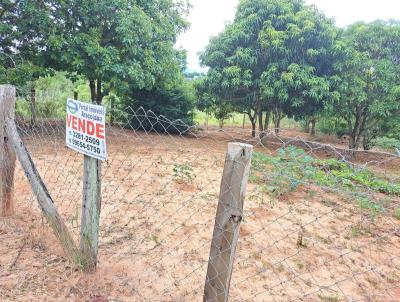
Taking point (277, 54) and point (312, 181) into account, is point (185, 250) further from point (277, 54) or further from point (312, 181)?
point (277, 54)

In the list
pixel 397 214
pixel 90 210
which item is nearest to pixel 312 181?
pixel 397 214

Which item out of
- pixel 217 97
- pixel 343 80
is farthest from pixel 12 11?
pixel 343 80

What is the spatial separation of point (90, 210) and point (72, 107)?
0.68 meters

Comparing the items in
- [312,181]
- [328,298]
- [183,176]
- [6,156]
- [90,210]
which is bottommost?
[328,298]

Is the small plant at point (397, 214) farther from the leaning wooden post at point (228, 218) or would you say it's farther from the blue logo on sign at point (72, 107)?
the blue logo on sign at point (72, 107)

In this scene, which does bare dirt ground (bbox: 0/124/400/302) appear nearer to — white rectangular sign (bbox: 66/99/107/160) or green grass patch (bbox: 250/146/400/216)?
green grass patch (bbox: 250/146/400/216)

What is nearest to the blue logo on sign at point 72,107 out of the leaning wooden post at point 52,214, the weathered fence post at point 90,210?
the weathered fence post at point 90,210

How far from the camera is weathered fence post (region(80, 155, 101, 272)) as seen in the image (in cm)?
214

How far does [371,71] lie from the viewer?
34.1 ft

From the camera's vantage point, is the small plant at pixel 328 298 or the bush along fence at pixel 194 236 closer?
the bush along fence at pixel 194 236

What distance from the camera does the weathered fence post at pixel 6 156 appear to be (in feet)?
9.15

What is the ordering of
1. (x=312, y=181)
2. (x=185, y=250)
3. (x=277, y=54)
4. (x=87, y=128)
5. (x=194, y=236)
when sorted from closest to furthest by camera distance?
(x=87, y=128)
(x=185, y=250)
(x=194, y=236)
(x=312, y=181)
(x=277, y=54)

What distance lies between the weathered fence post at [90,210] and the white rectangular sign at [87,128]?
0.09 m

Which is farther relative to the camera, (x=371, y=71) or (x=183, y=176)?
(x=371, y=71)
